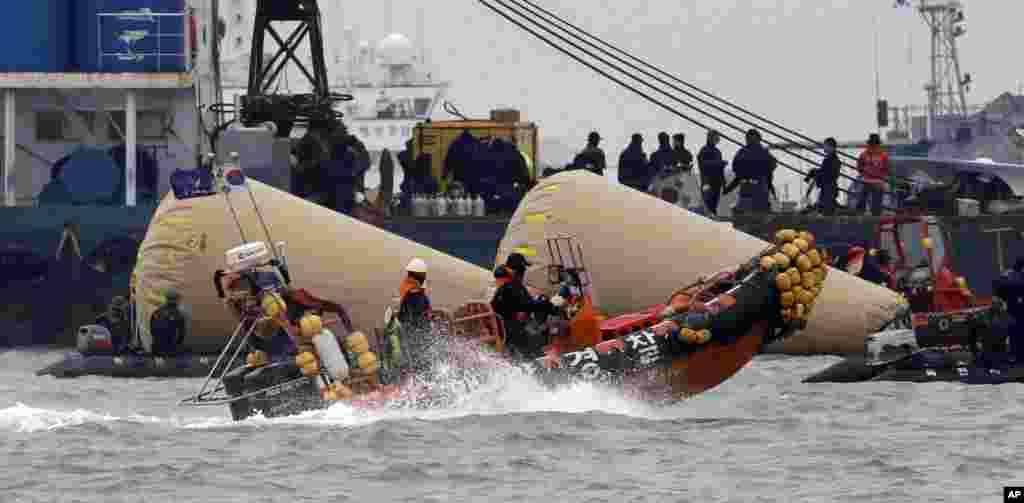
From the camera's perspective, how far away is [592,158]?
136ft

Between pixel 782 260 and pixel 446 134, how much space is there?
60.0ft

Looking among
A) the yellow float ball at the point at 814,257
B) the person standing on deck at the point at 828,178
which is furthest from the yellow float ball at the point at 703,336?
the person standing on deck at the point at 828,178

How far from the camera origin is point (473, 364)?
26391 millimetres

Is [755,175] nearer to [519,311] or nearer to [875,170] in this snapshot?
[875,170]

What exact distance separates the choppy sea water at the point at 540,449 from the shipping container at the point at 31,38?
46.3ft

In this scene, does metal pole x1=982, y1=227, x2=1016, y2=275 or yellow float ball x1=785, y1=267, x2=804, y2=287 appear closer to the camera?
yellow float ball x1=785, y1=267, x2=804, y2=287

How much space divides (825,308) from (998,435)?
11012 millimetres

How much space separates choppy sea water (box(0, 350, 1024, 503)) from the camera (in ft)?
70.7

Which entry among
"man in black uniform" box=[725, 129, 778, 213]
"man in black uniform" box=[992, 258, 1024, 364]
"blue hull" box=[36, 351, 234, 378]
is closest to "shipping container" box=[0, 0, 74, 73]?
"blue hull" box=[36, 351, 234, 378]

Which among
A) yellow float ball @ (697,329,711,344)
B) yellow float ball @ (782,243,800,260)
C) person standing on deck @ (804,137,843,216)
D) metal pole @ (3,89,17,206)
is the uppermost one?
metal pole @ (3,89,17,206)

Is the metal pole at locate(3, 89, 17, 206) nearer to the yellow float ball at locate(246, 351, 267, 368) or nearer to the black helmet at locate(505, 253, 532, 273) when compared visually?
the yellow float ball at locate(246, 351, 267, 368)

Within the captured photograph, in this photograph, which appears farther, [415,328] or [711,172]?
[711,172]

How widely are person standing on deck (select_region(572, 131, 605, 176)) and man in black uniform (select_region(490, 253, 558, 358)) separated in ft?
47.1

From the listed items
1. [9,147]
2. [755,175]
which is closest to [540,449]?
[755,175]
